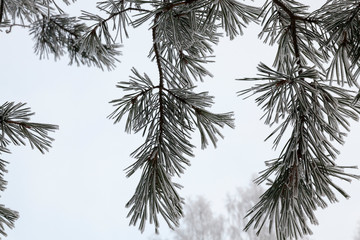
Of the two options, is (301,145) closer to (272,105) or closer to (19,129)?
(272,105)

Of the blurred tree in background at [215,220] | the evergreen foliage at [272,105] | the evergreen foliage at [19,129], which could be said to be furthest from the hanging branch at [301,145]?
the blurred tree in background at [215,220]

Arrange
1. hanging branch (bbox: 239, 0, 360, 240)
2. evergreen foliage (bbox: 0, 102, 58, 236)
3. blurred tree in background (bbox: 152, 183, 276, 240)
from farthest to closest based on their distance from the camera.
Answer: blurred tree in background (bbox: 152, 183, 276, 240)
evergreen foliage (bbox: 0, 102, 58, 236)
hanging branch (bbox: 239, 0, 360, 240)

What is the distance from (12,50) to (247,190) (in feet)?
51.5

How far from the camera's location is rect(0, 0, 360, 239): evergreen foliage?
33 centimetres

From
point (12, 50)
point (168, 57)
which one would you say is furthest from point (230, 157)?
point (168, 57)

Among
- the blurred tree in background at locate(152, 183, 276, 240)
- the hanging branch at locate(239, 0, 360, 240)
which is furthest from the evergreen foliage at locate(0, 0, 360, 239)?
the blurred tree in background at locate(152, 183, 276, 240)

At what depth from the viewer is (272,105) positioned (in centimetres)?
35

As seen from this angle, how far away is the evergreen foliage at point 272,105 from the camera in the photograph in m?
0.33

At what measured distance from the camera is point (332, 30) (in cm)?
34

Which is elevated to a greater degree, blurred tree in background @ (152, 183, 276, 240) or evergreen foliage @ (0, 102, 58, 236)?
blurred tree in background @ (152, 183, 276, 240)

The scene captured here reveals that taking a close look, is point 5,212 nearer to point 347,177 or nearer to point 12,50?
point 347,177

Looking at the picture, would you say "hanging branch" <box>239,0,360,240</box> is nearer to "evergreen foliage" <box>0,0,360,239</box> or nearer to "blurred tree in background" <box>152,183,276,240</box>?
"evergreen foliage" <box>0,0,360,239</box>

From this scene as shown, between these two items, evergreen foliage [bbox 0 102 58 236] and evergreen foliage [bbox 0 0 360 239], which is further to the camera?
evergreen foliage [bbox 0 102 58 236]

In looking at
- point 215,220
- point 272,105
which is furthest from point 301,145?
point 215,220
